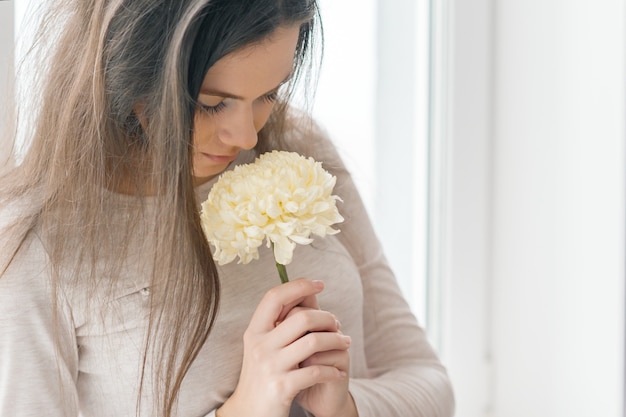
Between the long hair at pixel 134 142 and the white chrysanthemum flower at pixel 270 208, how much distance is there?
5 cm

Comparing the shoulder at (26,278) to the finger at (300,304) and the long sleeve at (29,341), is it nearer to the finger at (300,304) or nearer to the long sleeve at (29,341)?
the long sleeve at (29,341)

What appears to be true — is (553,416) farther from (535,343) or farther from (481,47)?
(481,47)

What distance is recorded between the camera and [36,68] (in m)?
0.95

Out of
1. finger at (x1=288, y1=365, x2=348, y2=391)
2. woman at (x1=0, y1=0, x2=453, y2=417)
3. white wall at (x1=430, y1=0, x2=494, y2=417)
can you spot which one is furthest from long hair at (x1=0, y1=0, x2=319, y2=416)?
white wall at (x1=430, y1=0, x2=494, y2=417)

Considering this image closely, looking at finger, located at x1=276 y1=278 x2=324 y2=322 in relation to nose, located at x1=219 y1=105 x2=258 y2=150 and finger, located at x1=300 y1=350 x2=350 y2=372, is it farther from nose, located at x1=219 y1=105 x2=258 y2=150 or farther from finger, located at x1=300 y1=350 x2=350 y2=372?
nose, located at x1=219 y1=105 x2=258 y2=150

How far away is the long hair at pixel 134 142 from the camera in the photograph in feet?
2.84

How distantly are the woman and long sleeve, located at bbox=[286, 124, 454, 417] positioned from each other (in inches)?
6.5

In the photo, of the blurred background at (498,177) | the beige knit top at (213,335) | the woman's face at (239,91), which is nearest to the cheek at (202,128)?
the woman's face at (239,91)

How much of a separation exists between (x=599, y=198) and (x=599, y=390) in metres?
0.33

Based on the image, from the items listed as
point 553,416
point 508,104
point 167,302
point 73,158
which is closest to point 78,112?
point 73,158

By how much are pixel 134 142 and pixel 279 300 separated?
24 centimetres

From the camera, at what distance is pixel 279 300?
92 centimetres

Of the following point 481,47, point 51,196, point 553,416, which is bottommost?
point 553,416

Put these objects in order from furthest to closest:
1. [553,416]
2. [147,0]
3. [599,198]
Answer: [553,416]
[599,198]
[147,0]
